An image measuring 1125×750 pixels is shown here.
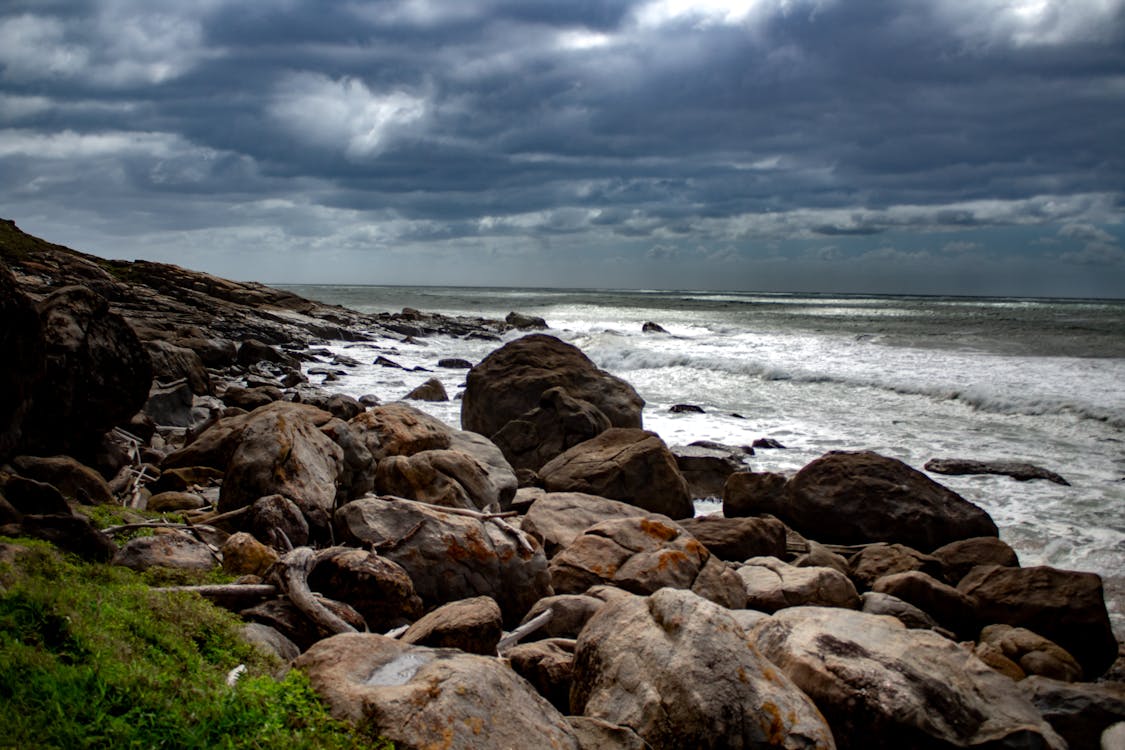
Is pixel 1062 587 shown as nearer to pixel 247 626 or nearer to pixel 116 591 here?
pixel 247 626

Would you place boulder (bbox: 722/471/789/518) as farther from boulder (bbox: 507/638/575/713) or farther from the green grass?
the green grass

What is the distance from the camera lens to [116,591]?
434 cm

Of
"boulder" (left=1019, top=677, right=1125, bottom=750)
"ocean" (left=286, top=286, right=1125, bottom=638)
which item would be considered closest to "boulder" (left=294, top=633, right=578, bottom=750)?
"boulder" (left=1019, top=677, right=1125, bottom=750)

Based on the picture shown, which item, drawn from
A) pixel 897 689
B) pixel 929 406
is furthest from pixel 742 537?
pixel 929 406

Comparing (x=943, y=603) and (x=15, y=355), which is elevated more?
(x=15, y=355)

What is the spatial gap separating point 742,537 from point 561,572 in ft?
9.01

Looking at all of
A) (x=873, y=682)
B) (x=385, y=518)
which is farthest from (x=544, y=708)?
(x=385, y=518)

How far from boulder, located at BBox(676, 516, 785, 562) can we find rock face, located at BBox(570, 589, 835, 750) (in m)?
4.36

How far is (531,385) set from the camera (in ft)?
48.9

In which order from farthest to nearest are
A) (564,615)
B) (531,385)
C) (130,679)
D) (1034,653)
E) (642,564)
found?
1. (531,385)
2. (642,564)
3. (1034,653)
4. (564,615)
5. (130,679)

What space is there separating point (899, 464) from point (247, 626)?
8829 mm

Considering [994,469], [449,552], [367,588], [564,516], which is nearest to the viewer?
[367,588]

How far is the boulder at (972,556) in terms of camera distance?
8797mm

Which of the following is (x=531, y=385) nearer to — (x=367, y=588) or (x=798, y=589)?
(x=798, y=589)
